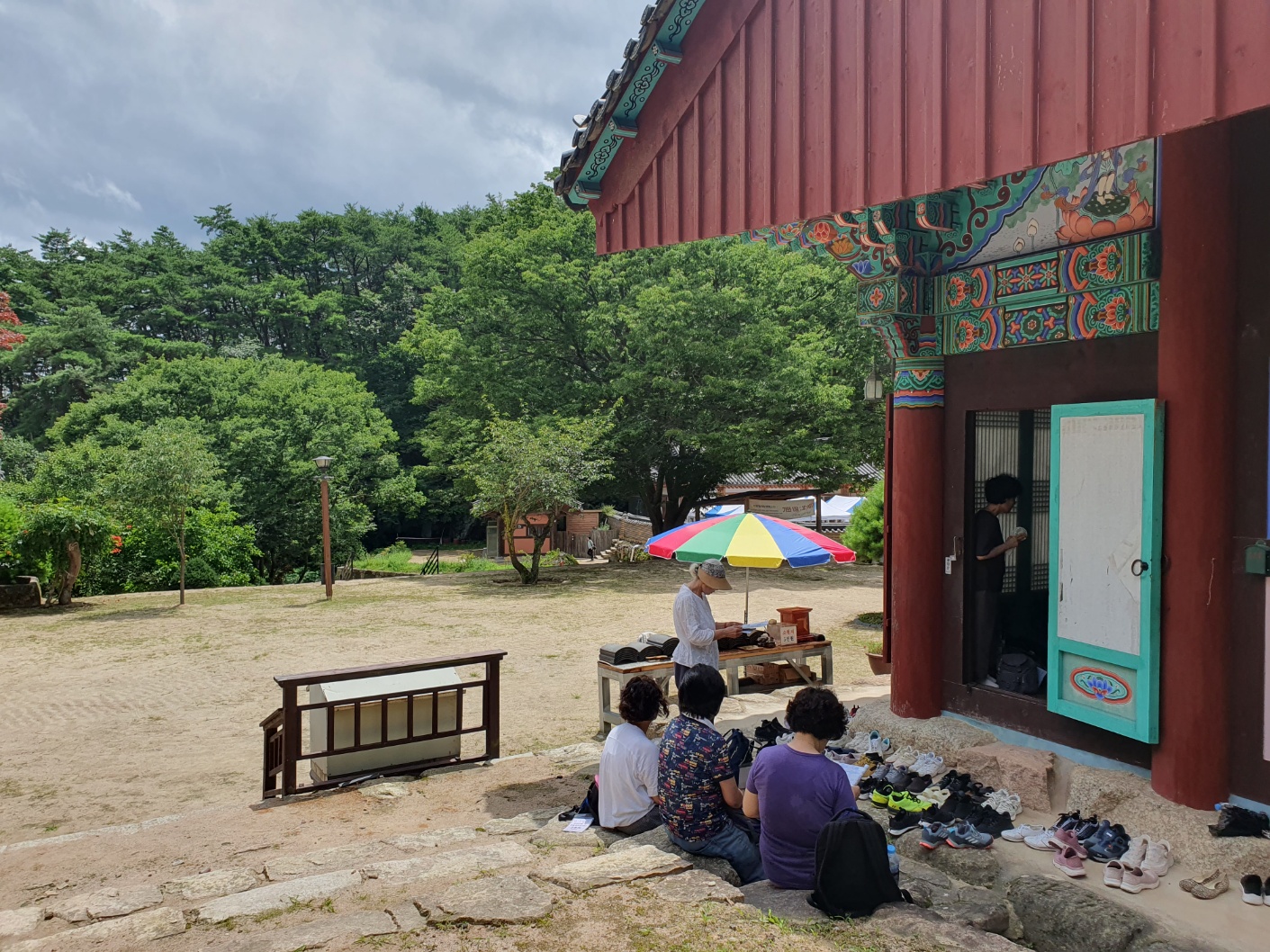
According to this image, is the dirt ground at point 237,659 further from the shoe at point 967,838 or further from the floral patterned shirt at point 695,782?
the shoe at point 967,838

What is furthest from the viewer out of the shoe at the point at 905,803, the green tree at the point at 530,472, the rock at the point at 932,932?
the green tree at the point at 530,472

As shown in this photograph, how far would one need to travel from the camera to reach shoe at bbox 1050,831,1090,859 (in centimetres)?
493

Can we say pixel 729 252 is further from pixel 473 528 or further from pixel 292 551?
pixel 473 528

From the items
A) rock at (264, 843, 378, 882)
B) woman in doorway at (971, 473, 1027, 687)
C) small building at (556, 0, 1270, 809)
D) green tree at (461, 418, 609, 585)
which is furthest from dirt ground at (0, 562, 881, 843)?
small building at (556, 0, 1270, 809)

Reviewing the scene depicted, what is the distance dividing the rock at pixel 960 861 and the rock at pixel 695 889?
158 centimetres

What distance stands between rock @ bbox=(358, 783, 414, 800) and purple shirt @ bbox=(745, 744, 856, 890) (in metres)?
3.38

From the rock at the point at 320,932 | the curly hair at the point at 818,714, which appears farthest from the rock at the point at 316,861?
the curly hair at the point at 818,714

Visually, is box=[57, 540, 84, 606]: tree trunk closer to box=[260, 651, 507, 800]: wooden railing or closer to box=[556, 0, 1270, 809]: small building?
box=[260, 651, 507, 800]: wooden railing

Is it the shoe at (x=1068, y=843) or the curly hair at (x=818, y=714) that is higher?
the curly hair at (x=818, y=714)

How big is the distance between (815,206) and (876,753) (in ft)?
12.4

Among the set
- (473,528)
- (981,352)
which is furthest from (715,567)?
(473,528)

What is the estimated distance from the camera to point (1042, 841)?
5145 millimetres

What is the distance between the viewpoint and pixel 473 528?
130 feet

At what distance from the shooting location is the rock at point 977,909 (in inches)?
164
